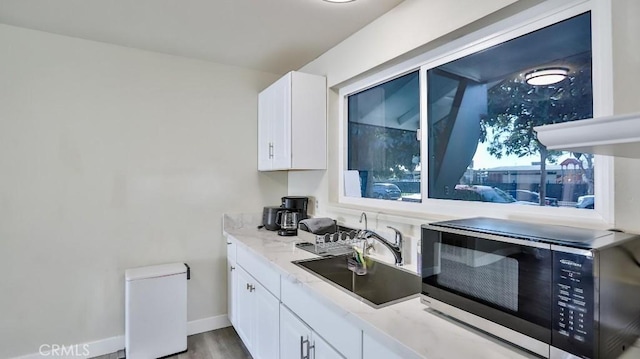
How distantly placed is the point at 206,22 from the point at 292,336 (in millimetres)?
1940

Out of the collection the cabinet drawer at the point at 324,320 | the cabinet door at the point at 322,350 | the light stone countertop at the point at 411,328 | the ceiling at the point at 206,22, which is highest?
the ceiling at the point at 206,22

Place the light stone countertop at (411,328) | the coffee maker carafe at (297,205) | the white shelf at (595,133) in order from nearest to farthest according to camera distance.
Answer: the white shelf at (595,133), the light stone countertop at (411,328), the coffee maker carafe at (297,205)

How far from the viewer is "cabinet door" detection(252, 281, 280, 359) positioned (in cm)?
173

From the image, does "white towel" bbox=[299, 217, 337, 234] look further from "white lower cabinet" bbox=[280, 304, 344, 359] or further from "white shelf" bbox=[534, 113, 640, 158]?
"white shelf" bbox=[534, 113, 640, 158]

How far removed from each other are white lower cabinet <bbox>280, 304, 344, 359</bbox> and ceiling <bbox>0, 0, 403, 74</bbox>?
1707mm

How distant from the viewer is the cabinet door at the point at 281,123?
7.73ft

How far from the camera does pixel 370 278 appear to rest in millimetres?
1722

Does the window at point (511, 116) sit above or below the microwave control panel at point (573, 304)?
above

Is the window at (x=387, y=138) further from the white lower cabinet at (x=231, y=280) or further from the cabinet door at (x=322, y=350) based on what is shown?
the white lower cabinet at (x=231, y=280)

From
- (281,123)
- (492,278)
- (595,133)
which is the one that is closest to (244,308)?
(281,123)

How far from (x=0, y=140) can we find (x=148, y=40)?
1169mm

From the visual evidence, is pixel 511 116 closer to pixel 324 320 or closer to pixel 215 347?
pixel 324 320

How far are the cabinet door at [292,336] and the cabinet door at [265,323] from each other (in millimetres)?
71

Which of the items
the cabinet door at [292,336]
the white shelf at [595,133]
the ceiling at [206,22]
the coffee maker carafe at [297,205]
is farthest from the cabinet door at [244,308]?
the white shelf at [595,133]
